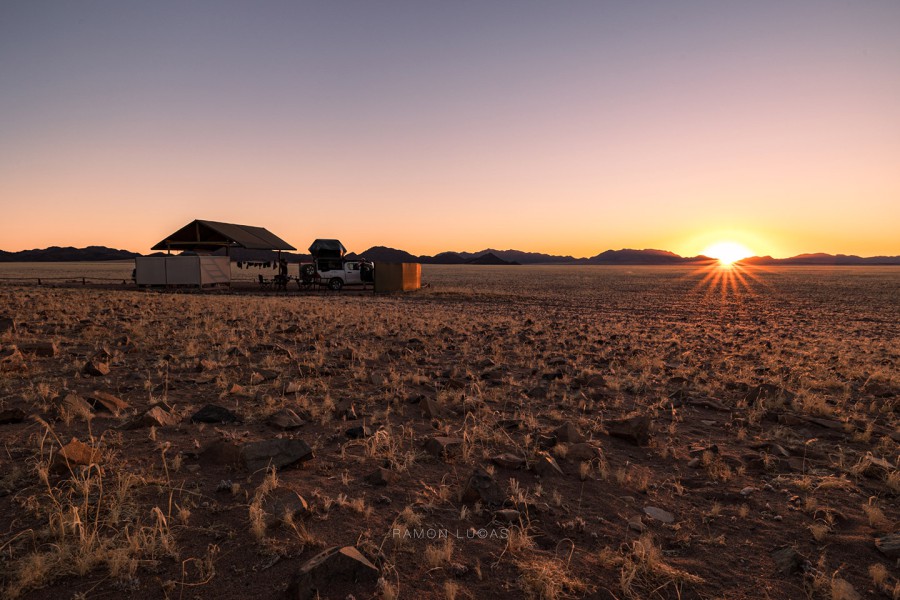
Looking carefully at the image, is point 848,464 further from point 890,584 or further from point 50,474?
point 50,474

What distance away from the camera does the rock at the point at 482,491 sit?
436 cm

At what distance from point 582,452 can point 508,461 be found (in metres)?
0.96

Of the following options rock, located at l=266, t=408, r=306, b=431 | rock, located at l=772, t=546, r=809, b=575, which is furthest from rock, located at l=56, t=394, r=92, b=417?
rock, located at l=772, t=546, r=809, b=575

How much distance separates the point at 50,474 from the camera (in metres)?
4.18

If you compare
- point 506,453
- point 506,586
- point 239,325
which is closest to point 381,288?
point 239,325

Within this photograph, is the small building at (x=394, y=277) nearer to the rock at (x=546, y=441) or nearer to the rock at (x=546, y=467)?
the rock at (x=546, y=441)

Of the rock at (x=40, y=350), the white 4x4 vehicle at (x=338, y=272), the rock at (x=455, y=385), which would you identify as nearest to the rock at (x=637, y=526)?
the rock at (x=455, y=385)

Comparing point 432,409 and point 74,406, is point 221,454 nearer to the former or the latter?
point 74,406

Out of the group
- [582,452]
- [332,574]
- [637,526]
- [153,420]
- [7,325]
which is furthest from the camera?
[7,325]

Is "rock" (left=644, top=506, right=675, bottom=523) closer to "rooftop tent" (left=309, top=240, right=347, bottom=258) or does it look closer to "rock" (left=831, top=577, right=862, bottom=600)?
"rock" (left=831, top=577, right=862, bottom=600)

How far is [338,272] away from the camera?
119 ft

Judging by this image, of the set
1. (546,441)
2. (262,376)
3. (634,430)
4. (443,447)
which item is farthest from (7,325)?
(634,430)

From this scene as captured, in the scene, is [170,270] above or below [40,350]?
above

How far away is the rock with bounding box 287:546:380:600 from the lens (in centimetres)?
297
